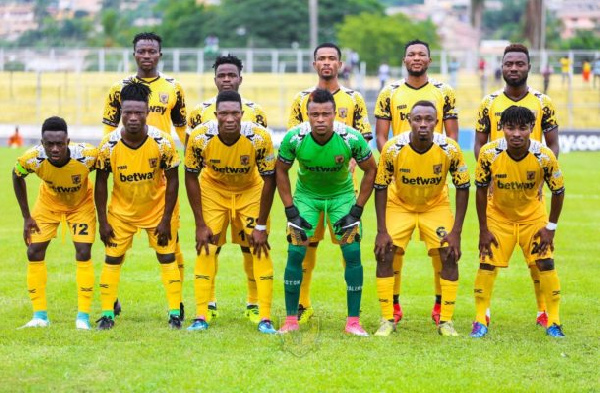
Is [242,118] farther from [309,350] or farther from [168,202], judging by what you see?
[309,350]

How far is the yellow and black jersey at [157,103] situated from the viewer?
1151 cm

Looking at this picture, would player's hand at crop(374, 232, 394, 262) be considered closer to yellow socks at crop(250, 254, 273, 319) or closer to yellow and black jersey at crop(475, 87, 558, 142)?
yellow socks at crop(250, 254, 273, 319)

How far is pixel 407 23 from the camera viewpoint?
86.1 m

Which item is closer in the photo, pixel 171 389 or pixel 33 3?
pixel 171 389

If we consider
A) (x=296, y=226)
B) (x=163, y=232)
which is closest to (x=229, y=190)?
(x=163, y=232)

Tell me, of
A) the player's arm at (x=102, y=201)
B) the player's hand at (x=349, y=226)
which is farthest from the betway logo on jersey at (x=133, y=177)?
the player's hand at (x=349, y=226)

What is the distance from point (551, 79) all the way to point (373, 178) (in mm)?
43515

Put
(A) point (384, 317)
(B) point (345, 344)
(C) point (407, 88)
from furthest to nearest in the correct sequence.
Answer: (C) point (407, 88) < (A) point (384, 317) < (B) point (345, 344)

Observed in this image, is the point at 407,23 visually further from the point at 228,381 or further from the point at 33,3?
the point at 228,381

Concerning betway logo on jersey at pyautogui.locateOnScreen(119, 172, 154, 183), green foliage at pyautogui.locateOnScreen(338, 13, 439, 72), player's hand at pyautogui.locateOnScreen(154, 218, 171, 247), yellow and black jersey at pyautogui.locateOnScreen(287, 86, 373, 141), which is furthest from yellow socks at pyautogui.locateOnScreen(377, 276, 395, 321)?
green foliage at pyautogui.locateOnScreen(338, 13, 439, 72)

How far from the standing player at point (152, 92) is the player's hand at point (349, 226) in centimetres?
209

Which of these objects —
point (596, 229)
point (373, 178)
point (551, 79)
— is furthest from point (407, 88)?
point (551, 79)

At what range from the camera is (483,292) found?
10375 millimetres

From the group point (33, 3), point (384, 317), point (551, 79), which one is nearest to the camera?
point (384, 317)
